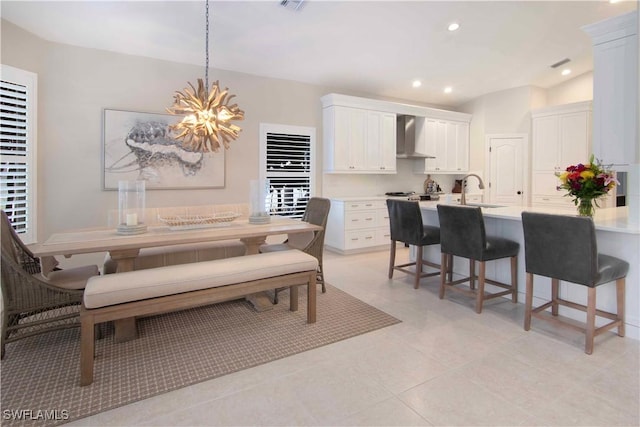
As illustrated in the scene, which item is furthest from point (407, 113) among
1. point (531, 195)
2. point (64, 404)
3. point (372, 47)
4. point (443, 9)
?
point (64, 404)

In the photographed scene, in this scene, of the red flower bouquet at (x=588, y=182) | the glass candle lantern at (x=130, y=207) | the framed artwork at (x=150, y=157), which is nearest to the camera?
the red flower bouquet at (x=588, y=182)

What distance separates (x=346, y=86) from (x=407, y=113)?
1270 millimetres

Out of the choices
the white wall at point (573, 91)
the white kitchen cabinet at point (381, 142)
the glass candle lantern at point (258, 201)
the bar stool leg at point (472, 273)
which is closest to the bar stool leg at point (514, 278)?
the bar stool leg at point (472, 273)

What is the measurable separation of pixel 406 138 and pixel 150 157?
446cm

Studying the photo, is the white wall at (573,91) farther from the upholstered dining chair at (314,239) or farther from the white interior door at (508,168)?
the upholstered dining chair at (314,239)

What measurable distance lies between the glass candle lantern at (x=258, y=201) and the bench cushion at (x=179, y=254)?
0.43 metres

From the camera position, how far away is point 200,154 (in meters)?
4.80

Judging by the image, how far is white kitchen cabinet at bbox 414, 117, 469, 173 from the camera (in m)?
6.61

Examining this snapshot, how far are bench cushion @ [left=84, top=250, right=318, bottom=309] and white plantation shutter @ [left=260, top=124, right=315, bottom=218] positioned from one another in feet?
8.49

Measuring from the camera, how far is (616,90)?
3.38 m

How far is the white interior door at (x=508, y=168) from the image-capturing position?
671 centimetres

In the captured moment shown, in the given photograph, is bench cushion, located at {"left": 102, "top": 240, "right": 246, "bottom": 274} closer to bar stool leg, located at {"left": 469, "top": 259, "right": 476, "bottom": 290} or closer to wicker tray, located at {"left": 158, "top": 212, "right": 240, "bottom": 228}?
wicker tray, located at {"left": 158, "top": 212, "right": 240, "bottom": 228}

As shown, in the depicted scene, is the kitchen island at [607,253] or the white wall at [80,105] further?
the white wall at [80,105]

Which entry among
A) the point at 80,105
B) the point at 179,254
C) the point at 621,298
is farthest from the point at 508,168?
the point at 80,105
